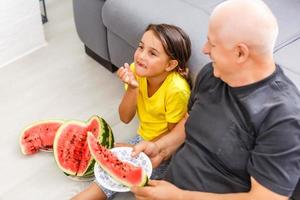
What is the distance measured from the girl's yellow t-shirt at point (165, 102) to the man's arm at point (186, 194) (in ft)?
1.07

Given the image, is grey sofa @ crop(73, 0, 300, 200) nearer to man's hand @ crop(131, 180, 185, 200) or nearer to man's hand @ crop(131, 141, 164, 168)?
man's hand @ crop(131, 141, 164, 168)

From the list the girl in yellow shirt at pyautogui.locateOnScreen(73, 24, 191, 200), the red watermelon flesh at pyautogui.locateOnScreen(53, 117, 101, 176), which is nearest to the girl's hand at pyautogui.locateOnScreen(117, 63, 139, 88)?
the girl in yellow shirt at pyautogui.locateOnScreen(73, 24, 191, 200)

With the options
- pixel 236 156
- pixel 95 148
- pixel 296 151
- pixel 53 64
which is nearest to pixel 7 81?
pixel 53 64

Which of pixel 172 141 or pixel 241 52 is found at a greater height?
pixel 241 52

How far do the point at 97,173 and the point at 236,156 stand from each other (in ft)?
1.73

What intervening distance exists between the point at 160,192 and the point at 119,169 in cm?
18

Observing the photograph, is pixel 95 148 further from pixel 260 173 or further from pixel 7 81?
pixel 7 81

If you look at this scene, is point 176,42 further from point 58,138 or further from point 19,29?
point 19,29

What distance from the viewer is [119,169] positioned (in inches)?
60.5

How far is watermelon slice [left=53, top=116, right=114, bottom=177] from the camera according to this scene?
1840 millimetres

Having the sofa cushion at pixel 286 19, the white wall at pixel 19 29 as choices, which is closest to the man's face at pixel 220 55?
the sofa cushion at pixel 286 19

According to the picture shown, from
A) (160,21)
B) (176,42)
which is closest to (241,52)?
(176,42)

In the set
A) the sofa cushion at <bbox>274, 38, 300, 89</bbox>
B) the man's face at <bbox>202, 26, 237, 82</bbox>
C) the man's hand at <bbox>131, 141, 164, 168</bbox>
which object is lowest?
the man's hand at <bbox>131, 141, 164, 168</bbox>

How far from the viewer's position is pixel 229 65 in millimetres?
1255
